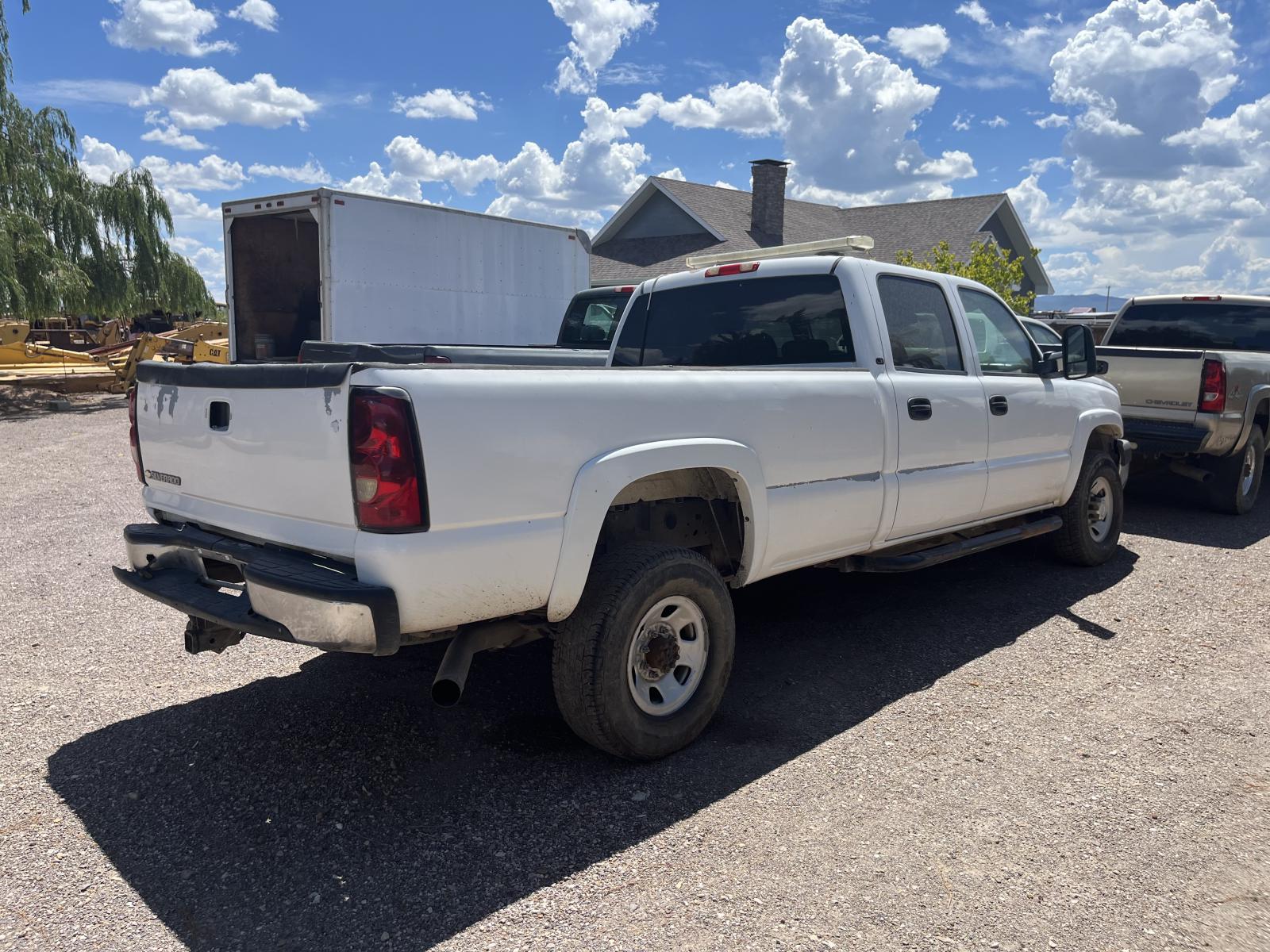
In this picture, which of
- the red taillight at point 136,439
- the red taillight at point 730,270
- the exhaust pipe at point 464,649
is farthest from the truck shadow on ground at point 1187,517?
the red taillight at point 136,439

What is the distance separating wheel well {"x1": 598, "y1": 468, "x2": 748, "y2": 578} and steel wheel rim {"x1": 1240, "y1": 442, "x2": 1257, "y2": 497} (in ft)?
22.1

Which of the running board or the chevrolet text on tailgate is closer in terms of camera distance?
the chevrolet text on tailgate

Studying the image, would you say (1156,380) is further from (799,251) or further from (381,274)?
(381,274)

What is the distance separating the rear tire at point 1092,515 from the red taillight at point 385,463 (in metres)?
5.08

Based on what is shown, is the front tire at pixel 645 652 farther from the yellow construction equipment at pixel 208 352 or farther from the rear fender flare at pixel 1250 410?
the yellow construction equipment at pixel 208 352

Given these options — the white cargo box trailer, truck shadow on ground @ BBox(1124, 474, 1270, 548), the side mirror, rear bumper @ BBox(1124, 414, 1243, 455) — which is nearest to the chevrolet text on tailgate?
the side mirror

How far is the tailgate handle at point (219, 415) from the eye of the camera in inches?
140

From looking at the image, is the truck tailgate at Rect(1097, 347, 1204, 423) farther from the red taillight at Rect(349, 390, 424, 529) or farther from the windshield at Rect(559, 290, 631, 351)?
the red taillight at Rect(349, 390, 424, 529)

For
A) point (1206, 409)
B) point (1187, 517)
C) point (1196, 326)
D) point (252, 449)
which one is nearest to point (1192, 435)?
point (1206, 409)

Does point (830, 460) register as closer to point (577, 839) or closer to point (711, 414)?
point (711, 414)

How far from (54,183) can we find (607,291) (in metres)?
15.1

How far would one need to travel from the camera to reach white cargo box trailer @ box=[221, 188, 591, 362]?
1112 cm

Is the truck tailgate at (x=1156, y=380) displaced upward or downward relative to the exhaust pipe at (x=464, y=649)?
upward

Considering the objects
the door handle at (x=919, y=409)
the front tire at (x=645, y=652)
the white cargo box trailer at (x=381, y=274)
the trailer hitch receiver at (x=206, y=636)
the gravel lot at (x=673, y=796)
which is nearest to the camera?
the gravel lot at (x=673, y=796)
